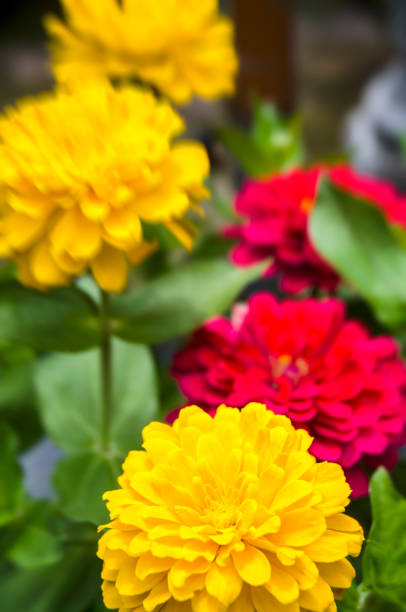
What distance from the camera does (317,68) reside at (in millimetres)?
2439

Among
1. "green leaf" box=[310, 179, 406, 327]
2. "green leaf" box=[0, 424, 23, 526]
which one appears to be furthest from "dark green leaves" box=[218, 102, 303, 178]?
"green leaf" box=[0, 424, 23, 526]

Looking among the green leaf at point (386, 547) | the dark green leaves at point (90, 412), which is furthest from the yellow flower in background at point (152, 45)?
the green leaf at point (386, 547)

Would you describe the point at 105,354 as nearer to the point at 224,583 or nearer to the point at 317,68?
the point at 224,583

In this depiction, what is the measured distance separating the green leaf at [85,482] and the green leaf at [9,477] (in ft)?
A: 0.07

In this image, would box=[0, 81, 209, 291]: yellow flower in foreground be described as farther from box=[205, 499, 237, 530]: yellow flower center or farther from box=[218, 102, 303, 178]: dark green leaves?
box=[218, 102, 303, 178]: dark green leaves

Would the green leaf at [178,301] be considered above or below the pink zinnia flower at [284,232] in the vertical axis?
below

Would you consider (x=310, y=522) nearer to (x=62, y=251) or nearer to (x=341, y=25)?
(x=62, y=251)

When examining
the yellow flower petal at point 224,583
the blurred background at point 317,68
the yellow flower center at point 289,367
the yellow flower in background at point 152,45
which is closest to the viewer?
the yellow flower petal at point 224,583

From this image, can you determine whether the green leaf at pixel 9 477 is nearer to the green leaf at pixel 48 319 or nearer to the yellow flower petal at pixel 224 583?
the green leaf at pixel 48 319

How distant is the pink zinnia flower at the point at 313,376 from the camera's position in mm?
268

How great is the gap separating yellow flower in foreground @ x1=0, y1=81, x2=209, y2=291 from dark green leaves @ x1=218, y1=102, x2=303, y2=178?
22 cm

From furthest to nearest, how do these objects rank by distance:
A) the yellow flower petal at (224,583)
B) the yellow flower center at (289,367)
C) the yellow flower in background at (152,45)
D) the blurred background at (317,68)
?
1. the blurred background at (317,68)
2. the yellow flower in background at (152,45)
3. the yellow flower center at (289,367)
4. the yellow flower petal at (224,583)

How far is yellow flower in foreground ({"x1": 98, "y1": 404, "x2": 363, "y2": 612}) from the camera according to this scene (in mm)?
198

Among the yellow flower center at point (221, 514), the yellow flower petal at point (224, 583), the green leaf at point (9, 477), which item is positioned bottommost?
the green leaf at point (9, 477)
